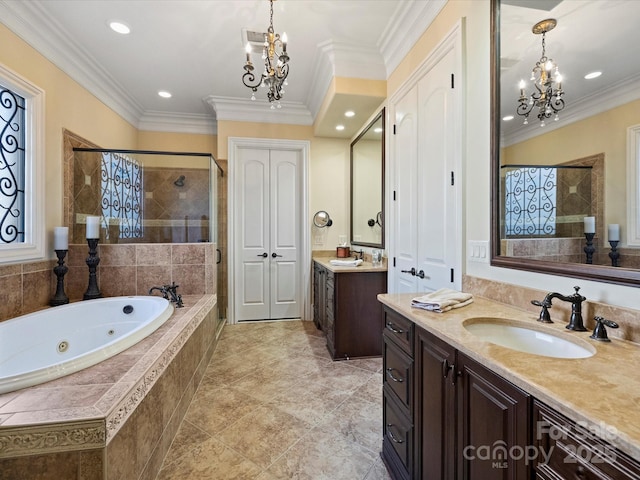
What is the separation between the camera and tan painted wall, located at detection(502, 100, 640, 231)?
100cm

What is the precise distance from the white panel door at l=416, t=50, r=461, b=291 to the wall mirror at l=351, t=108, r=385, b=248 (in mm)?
923

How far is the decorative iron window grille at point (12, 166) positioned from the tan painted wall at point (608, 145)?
11.2 feet

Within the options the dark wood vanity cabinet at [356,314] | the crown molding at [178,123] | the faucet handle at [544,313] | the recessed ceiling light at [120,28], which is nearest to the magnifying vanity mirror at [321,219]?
the dark wood vanity cabinet at [356,314]

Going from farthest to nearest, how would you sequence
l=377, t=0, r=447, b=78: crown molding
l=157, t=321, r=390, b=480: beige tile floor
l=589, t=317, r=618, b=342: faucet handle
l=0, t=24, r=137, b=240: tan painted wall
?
l=0, t=24, r=137, b=240: tan painted wall → l=377, t=0, r=447, b=78: crown molding → l=157, t=321, r=390, b=480: beige tile floor → l=589, t=317, r=618, b=342: faucet handle

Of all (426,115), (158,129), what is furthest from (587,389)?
(158,129)

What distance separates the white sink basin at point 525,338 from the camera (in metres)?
1.01

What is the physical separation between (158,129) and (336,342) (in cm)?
396

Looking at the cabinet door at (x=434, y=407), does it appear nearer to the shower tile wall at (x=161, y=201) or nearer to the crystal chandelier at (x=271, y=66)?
the crystal chandelier at (x=271, y=66)

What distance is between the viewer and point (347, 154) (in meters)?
4.26

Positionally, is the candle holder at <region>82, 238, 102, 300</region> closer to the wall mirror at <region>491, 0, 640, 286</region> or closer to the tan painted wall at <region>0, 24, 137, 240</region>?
the tan painted wall at <region>0, 24, 137, 240</region>

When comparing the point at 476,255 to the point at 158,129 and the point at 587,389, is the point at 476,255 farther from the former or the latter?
the point at 158,129

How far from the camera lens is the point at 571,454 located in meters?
0.62

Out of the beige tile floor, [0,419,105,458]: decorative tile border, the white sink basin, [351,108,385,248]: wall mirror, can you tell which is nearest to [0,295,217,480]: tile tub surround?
[0,419,105,458]: decorative tile border

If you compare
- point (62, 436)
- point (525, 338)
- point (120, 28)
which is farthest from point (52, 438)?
point (120, 28)
